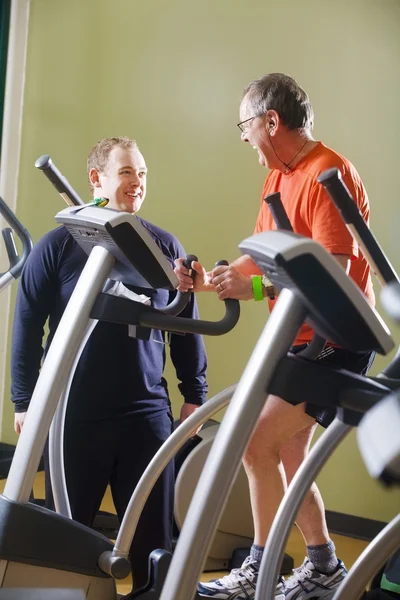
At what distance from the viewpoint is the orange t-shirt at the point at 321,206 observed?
212 cm

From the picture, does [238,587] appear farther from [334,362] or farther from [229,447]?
[229,447]

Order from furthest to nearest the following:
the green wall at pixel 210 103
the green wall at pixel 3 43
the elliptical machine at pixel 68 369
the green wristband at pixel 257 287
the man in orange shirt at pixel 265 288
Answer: the green wall at pixel 3 43
the green wall at pixel 210 103
the man in orange shirt at pixel 265 288
the green wristband at pixel 257 287
the elliptical machine at pixel 68 369

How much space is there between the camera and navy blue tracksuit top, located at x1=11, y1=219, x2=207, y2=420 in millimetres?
2418

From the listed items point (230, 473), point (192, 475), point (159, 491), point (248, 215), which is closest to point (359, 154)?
point (248, 215)

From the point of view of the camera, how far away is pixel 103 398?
241 cm

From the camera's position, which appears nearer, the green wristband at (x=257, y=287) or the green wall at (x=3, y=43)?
the green wristband at (x=257, y=287)

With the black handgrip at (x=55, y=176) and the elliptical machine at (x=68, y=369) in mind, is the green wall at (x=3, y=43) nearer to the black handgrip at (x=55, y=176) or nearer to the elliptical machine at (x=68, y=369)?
the black handgrip at (x=55, y=176)

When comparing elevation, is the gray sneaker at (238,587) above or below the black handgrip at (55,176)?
below

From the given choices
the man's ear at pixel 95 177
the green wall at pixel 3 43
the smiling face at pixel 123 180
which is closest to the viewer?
the smiling face at pixel 123 180

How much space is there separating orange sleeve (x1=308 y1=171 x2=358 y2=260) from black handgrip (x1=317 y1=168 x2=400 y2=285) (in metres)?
0.61

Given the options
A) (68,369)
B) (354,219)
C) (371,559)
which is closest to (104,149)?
(68,369)

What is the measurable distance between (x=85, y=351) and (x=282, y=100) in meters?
0.97

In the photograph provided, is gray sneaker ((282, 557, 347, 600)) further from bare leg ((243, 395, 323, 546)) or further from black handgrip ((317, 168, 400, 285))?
black handgrip ((317, 168, 400, 285))

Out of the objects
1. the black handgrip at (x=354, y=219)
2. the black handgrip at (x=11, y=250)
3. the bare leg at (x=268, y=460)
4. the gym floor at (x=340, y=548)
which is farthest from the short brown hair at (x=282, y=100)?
the gym floor at (x=340, y=548)
